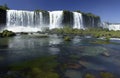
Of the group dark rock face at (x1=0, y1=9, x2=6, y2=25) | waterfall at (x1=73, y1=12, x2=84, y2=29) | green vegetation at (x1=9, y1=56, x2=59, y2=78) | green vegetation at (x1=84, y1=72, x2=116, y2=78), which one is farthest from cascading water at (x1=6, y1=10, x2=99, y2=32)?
green vegetation at (x1=84, y1=72, x2=116, y2=78)

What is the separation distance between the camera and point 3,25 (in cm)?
6431

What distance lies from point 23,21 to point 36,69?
2212 inches

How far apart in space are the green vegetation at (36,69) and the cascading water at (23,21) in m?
51.3

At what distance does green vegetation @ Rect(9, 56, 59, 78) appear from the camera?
38.8 feet

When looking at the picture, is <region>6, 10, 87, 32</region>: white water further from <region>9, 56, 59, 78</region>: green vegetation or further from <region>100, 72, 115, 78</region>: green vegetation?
<region>100, 72, 115, 78</region>: green vegetation

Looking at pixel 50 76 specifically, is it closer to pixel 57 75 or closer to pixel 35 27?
pixel 57 75

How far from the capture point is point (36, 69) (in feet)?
42.8

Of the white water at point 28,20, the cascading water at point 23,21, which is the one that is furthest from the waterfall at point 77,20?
the cascading water at point 23,21

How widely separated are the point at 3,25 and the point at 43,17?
15.3 m

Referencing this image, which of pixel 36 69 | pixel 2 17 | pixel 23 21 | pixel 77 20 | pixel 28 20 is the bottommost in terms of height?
pixel 36 69

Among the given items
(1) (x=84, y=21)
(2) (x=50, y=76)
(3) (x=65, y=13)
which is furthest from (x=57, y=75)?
(1) (x=84, y=21)

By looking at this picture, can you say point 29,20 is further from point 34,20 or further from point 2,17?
point 2,17

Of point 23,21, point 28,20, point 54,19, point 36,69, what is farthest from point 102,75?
point 54,19

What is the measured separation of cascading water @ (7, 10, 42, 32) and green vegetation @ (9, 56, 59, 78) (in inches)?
2021
